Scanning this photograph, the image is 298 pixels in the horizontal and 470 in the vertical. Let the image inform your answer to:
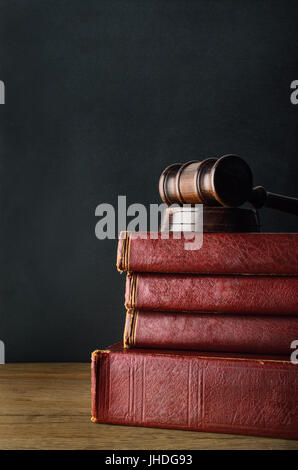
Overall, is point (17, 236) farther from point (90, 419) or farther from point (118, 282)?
point (90, 419)

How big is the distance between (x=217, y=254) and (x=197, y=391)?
234 mm

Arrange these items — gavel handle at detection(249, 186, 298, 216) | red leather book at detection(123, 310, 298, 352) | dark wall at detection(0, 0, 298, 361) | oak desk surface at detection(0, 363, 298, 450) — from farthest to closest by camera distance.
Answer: dark wall at detection(0, 0, 298, 361)
gavel handle at detection(249, 186, 298, 216)
red leather book at detection(123, 310, 298, 352)
oak desk surface at detection(0, 363, 298, 450)

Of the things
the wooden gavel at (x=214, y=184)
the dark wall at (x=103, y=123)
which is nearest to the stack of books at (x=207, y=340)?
the wooden gavel at (x=214, y=184)

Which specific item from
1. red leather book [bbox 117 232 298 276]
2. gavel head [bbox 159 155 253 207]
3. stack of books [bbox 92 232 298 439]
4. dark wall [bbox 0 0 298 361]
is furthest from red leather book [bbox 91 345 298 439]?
dark wall [bbox 0 0 298 361]

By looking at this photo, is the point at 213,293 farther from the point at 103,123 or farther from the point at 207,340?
the point at 103,123

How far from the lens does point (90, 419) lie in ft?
2.94

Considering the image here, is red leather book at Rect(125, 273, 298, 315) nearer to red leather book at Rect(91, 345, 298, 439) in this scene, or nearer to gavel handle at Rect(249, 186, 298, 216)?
red leather book at Rect(91, 345, 298, 439)

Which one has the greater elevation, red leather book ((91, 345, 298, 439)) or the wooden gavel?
the wooden gavel

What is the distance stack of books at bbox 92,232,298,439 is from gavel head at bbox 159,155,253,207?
10cm

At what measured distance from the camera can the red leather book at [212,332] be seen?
0.89 m

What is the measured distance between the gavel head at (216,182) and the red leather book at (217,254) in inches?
4.0

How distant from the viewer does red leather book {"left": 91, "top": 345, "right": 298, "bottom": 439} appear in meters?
0.82

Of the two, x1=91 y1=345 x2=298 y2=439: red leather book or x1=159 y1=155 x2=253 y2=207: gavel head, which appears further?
x1=159 y1=155 x2=253 y2=207: gavel head

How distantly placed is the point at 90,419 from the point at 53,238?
600mm
